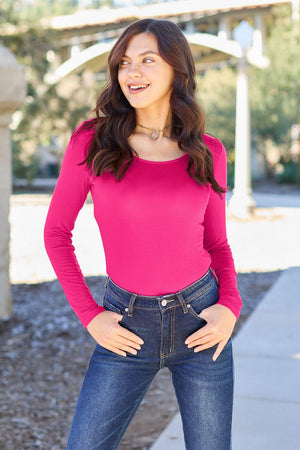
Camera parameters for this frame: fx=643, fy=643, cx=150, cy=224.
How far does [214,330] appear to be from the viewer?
6.12 ft

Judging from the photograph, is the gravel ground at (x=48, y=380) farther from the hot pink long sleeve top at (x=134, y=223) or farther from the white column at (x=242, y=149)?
the white column at (x=242, y=149)

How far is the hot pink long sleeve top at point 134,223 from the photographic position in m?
1.81

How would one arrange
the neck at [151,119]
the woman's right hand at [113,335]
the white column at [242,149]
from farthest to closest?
1. the white column at [242,149]
2. the neck at [151,119]
3. the woman's right hand at [113,335]

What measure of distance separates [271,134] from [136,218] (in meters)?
23.2

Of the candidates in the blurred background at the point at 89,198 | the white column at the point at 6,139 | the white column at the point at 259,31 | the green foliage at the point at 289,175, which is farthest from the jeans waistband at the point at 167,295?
the white column at the point at 259,31

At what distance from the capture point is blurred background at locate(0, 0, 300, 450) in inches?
172

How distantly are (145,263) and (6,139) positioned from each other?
388 cm

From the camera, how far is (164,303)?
1835 millimetres

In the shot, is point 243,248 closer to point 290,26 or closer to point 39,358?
point 39,358

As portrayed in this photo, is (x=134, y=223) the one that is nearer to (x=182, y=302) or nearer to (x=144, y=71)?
(x=182, y=302)

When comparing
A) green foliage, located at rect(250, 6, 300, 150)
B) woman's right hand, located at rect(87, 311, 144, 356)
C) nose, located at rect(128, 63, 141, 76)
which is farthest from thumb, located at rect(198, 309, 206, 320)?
green foliage, located at rect(250, 6, 300, 150)

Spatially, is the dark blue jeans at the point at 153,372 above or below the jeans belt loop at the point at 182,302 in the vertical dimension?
below

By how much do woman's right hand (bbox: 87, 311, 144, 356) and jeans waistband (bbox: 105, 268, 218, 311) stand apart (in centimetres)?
6

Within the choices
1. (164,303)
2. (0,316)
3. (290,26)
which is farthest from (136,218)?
(290,26)
